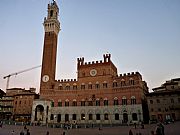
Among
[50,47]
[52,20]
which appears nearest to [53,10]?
[52,20]

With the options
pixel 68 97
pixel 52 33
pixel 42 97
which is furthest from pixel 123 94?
pixel 52 33

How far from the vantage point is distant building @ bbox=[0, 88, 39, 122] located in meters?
62.3

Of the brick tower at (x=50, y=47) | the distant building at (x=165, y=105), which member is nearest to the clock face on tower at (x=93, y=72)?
Answer: the brick tower at (x=50, y=47)

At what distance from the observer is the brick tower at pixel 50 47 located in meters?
55.9

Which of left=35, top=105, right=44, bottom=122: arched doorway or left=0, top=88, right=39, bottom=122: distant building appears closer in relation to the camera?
left=35, top=105, right=44, bottom=122: arched doorway

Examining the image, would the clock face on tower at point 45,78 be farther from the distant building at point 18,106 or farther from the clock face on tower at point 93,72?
the clock face on tower at point 93,72

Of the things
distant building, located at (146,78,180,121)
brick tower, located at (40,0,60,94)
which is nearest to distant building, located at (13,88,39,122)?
brick tower, located at (40,0,60,94)

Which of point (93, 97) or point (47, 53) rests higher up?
point (47, 53)

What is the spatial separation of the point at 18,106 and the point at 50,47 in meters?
22.7

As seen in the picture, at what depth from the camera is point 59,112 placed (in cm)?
5331

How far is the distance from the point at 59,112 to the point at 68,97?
471cm

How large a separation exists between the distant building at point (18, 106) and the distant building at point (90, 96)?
9.52 meters

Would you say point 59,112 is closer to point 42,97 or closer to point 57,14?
point 42,97

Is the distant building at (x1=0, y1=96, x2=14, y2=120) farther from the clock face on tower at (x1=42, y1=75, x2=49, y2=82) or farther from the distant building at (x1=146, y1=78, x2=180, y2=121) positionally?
the distant building at (x1=146, y1=78, x2=180, y2=121)
